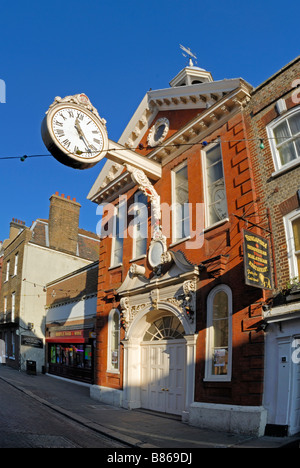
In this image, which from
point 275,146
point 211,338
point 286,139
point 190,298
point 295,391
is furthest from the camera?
point 190,298

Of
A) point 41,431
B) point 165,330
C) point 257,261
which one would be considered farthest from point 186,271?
point 41,431

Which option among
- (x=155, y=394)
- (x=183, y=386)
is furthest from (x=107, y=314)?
(x=183, y=386)

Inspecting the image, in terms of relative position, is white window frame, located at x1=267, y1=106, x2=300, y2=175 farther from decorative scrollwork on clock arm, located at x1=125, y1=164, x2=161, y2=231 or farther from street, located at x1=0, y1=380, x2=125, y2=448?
street, located at x1=0, y1=380, x2=125, y2=448

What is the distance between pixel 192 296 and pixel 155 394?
3.75 metres

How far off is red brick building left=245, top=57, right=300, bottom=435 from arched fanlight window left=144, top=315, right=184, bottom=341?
3595 mm

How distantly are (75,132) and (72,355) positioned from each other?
15.0 meters

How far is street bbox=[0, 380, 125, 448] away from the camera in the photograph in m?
7.23

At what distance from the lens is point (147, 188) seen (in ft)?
41.7

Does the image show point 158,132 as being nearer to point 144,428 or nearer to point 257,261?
point 257,261

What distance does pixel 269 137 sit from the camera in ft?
32.2

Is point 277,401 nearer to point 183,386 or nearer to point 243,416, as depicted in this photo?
point 243,416

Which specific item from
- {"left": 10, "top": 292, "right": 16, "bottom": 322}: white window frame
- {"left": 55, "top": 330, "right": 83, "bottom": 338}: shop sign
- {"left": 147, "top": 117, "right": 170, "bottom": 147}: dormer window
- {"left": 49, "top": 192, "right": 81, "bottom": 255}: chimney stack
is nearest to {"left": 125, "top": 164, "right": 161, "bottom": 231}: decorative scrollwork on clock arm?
{"left": 147, "top": 117, "right": 170, "bottom": 147}: dormer window
